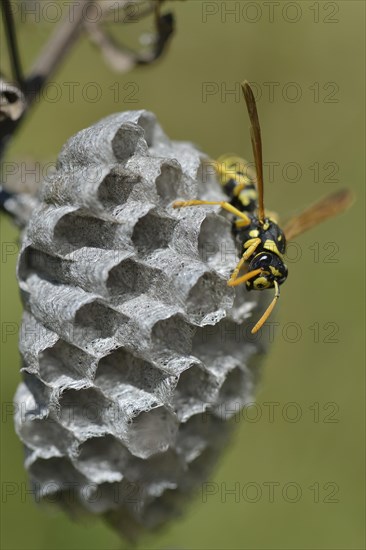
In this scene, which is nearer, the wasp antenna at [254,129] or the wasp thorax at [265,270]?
the wasp antenna at [254,129]

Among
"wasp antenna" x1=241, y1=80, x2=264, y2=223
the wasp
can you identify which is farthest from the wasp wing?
"wasp antenna" x1=241, y1=80, x2=264, y2=223

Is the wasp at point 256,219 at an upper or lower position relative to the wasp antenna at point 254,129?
lower

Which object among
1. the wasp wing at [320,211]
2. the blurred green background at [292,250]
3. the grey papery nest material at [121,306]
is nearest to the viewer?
the grey papery nest material at [121,306]

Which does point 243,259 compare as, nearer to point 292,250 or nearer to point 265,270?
point 265,270

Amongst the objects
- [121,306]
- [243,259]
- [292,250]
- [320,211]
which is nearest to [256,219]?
[243,259]

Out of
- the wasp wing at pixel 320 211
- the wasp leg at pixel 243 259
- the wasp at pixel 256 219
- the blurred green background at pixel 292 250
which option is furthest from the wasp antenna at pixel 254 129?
the blurred green background at pixel 292 250

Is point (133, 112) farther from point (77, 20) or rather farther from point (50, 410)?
point (50, 410)

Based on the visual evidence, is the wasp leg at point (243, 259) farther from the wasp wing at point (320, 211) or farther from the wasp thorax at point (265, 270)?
the wasp wing at point (320, 211)
